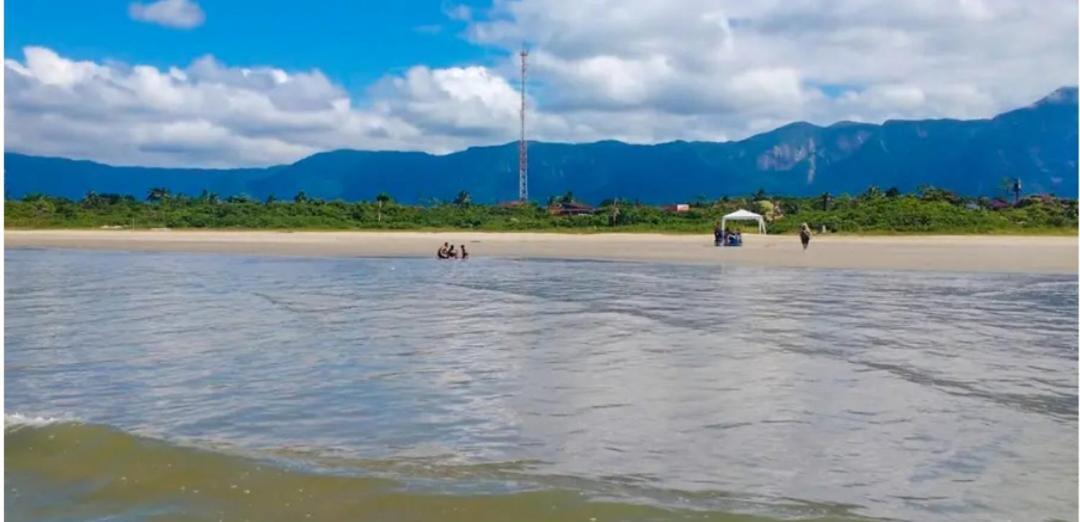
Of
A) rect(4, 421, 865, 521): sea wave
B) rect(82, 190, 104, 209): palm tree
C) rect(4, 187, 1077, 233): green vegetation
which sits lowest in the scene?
rect(4, 421, 865, 521): sea wave

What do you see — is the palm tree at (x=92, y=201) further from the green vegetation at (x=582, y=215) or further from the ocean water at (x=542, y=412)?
the ocean water at (x=542, y=412)

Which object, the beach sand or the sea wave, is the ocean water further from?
the beach sand

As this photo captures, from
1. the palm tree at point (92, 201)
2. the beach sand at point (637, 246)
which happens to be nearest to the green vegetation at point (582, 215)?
the palm tree at point (92, 201)

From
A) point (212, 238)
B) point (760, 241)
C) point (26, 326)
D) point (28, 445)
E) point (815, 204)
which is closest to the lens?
point (28, 445)

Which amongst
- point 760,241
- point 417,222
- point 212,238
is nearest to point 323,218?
point 417,222

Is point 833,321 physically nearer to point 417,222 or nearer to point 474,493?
point 474,493

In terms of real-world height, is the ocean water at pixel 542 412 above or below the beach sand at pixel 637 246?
below

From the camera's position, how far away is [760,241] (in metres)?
47.8

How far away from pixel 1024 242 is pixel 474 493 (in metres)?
43.6

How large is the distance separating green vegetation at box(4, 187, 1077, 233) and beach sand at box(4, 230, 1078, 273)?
4382 mm

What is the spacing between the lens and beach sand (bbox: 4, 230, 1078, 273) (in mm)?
32750

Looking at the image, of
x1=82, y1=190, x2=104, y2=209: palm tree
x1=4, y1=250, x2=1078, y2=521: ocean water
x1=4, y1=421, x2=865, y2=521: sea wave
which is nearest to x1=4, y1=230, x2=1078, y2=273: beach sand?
x1=82, y1=190, x2=104, y2=209: palm tree

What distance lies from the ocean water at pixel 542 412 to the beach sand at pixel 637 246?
15.1 metres

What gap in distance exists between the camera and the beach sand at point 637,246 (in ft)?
107
